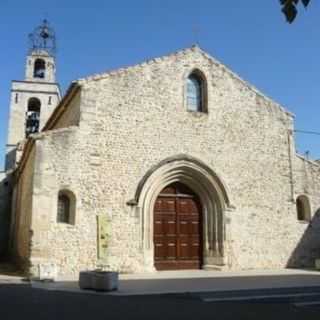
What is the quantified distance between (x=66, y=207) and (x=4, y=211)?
24.8ft

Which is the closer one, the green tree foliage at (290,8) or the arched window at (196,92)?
the green tree foliage at (290,8)

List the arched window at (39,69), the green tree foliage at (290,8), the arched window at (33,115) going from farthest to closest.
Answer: the arched window at (39,69), the arched window at (33,115), the green tree foliage at (290,8)

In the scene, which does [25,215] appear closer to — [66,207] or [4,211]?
[66,207]

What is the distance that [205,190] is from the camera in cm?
1502

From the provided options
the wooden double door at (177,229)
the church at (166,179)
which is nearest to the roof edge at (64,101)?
the church at (166,179)

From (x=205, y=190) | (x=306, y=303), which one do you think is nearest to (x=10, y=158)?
(x=205, y=190)

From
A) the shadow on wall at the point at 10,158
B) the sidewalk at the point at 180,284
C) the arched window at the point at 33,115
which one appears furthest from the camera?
the arched window at the point at 33,115

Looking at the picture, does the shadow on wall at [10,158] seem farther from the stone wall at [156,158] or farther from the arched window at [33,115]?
the stone wall at [156,158]

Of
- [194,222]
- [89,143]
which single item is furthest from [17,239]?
[194,222]

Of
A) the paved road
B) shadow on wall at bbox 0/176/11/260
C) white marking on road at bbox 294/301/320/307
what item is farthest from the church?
white marking on road at bbox 294/301/320/307

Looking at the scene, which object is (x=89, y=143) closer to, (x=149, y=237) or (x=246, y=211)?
(x=149, y=237)

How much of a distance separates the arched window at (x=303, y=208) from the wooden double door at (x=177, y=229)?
4159 mm

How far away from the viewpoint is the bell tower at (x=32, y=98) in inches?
1040

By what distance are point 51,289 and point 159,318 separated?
3544 mm
